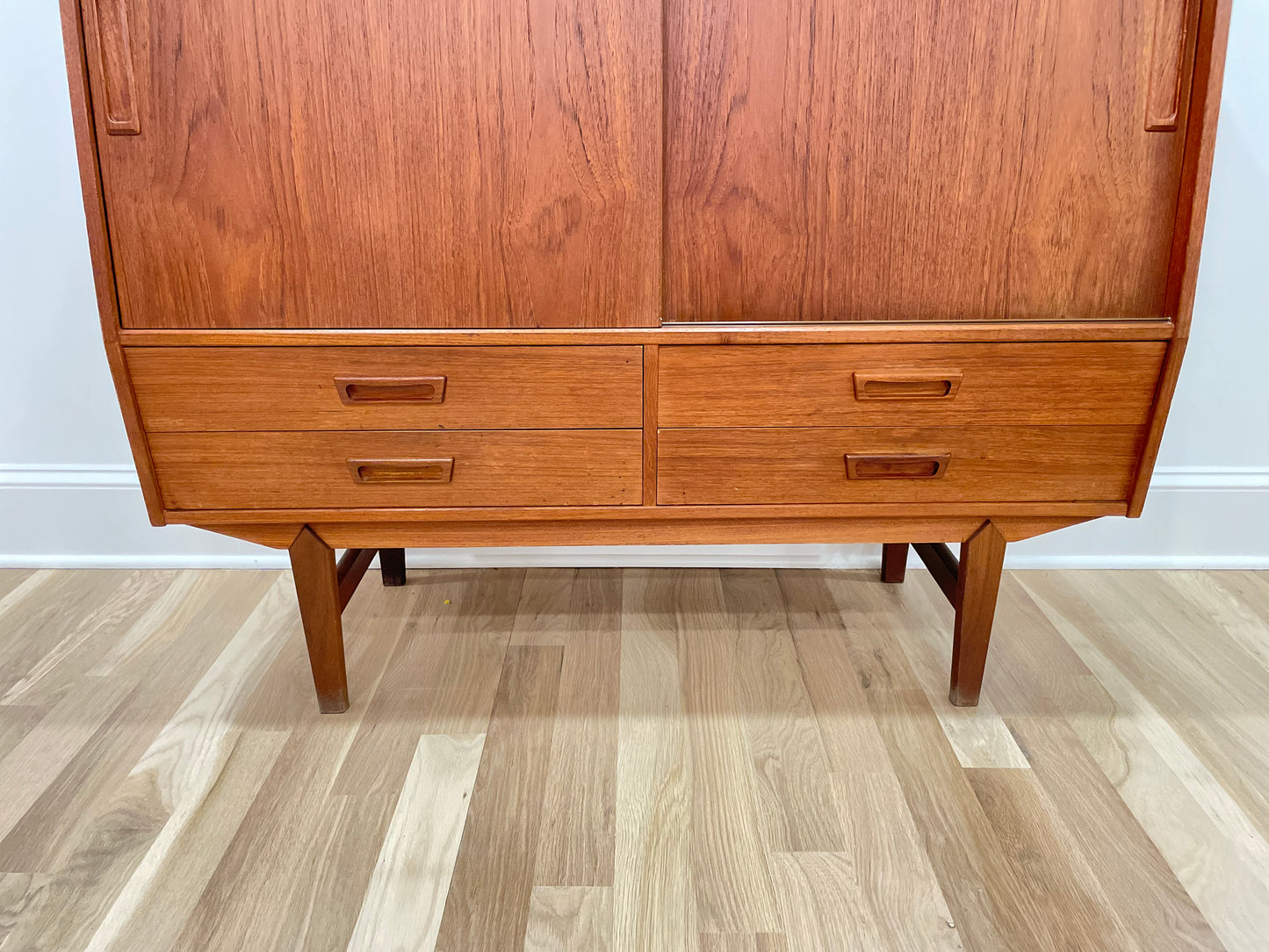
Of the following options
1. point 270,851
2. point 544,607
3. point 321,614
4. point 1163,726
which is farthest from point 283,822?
point 1163,726

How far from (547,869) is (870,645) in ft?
2.42

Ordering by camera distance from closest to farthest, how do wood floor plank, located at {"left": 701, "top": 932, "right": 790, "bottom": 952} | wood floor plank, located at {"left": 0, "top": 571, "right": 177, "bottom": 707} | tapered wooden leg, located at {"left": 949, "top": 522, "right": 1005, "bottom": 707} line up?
1. wood floor plank, located at {"left": 701, "top": 932, "right": 790, "bottom": 952}
2. tapered wooden leg, located at {"left": 949, "top": 522, "right": 1005, "bottom": 707}
3. wood floor plank, located at {"left": 0, "top": 571, "right": 177, "bottom": 707}

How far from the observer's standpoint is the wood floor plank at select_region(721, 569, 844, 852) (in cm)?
115

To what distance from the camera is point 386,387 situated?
119 centimetres

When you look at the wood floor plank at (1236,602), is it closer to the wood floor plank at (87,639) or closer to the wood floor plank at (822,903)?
the wood floor plank at (822,903)

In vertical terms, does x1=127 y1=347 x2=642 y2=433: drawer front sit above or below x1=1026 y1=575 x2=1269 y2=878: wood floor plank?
above

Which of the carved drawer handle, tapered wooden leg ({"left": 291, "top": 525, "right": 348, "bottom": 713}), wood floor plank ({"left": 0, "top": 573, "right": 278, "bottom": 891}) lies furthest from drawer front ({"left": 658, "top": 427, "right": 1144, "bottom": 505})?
wood floor plank ({"left": 0, "top": 573, "right": 278, "bottom": 891})

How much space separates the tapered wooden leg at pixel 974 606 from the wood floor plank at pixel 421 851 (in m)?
0.73

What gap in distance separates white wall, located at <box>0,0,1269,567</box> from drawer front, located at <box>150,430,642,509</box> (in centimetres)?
67

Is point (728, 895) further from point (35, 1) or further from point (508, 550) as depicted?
point (35, 1)

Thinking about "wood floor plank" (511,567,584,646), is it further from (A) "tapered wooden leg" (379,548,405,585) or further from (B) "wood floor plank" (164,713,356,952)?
(B) "wood floor plank" (164,713,356,952)

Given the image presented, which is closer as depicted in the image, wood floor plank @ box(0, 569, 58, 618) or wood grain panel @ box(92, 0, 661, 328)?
wood grain panel @ box(92, 0, 661, 328)

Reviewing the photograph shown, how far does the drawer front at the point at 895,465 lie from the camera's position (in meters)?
1.21

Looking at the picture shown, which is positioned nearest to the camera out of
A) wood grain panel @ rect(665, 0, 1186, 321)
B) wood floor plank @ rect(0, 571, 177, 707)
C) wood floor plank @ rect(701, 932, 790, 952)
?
wood floor plank @ rect(701, 932, 790, 952)
